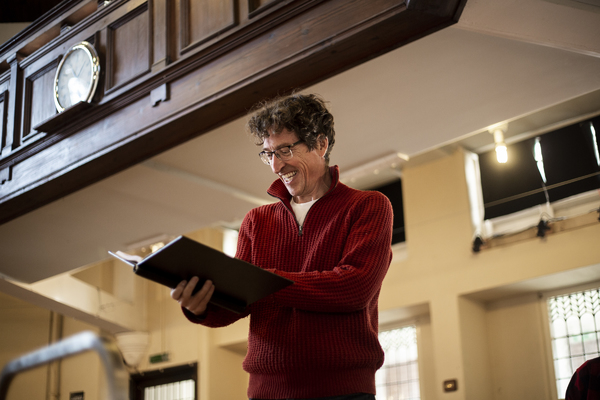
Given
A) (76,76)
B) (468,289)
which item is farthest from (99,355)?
(468,289)

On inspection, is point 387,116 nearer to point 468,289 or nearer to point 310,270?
point 310,270

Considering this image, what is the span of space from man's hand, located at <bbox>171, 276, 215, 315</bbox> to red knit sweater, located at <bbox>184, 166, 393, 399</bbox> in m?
0.16

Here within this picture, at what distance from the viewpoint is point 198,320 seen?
1.86 metres

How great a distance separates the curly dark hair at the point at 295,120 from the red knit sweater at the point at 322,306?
223mm

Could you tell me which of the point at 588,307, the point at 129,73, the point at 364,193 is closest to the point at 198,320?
the point at 364,193

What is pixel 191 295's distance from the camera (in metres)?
1.72

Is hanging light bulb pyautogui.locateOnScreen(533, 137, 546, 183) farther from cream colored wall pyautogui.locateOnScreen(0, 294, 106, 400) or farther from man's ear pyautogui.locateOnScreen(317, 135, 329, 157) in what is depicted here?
cream colored wall pyautogui.locateOnScreen(0, 294, 106, 400)

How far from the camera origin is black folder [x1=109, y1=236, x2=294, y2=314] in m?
1.58

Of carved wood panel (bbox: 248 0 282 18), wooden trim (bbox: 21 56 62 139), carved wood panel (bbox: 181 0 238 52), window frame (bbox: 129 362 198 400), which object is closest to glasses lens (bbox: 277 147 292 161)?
carved wood panel (bbox: 248 0 282 18)

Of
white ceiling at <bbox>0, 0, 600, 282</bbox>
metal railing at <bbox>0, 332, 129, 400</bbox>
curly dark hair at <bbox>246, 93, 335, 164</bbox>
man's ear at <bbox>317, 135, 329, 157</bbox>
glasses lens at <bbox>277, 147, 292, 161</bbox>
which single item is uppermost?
white ceiling at <bbox>0, 0, 600, 282</bbox>

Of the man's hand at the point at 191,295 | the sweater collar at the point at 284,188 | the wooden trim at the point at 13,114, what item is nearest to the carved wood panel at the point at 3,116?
the wooden trim at the point at 13,114

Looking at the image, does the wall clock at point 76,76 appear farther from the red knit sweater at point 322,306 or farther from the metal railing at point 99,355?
the metal railing at point 99,355

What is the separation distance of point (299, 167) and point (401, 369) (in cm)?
597

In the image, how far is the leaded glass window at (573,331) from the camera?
20.5 ft
